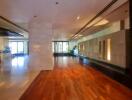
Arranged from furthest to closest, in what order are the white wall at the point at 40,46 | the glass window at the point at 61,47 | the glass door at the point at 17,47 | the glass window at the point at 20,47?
1. the glass window at the point at 61,47
2. the glass window at the point at 20,47
3. the glass door at the point at 17,47
4. the white wall at the point at 40,46

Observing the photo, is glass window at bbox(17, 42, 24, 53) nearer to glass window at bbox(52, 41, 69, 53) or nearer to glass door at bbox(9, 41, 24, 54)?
glass door at bbox(9, 41, 24, 54)

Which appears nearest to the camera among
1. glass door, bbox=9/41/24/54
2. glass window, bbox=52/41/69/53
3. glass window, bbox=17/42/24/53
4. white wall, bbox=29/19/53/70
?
white wall, bbox=29/19/53/70

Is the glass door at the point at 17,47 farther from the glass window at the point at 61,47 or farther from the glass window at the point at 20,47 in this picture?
the glass window at the point at 61,47

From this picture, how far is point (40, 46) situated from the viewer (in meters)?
10.2

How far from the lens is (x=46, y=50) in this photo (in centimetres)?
1023

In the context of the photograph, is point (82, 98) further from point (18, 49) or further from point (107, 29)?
point (18, 49)

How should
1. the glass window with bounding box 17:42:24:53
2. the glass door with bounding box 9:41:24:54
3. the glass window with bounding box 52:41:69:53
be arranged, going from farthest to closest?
the glass window with bounding box 52:41:69:53 < the glass window with bounding box 17:42:24:53 < the glass door with bounding box 9:41:24:54

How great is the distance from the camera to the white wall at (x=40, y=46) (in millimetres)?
10148

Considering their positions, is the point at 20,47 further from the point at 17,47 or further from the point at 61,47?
the point at 61,47

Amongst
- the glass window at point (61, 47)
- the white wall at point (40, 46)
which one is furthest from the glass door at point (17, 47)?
the white wall at point (40, 46)

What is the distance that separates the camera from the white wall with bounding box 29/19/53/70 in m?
10.1

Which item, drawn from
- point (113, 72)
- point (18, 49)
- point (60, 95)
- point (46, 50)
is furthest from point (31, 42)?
point (18, 49)

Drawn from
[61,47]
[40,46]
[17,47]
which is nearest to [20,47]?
[17,47]

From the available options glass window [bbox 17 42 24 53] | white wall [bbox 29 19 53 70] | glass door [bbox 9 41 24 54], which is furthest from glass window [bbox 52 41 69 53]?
white wall [bbox 29 19 53 70]
